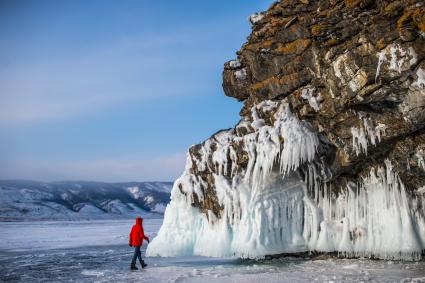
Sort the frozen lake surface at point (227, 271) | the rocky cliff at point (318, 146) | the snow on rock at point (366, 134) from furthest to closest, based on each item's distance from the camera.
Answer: the snow on rock at point (366, 134) < the rocky cliff at point (318, 146) < the frozen lake surface at point (227, 271)

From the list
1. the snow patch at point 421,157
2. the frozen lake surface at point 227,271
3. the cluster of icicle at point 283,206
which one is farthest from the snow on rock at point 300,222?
the snow patch at point 421,157

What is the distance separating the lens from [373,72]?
14.7m

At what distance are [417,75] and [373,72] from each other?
4.40 feet

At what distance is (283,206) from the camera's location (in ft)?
60.6

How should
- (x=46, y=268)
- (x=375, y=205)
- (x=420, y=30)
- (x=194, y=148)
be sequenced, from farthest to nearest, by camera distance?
(x=194, y=148) → (x=46, y=268) → (x=375, y=205) → (x=420, y=30)

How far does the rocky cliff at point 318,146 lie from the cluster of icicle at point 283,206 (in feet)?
0.14

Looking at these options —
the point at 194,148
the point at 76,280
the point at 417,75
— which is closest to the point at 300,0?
the point at 417,75

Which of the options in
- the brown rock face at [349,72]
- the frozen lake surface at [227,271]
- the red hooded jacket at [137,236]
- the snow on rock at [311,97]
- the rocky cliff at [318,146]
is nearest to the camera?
the frozen lake surface at [227,271]

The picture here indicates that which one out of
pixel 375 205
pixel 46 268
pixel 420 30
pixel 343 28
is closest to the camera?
pixel 420 30

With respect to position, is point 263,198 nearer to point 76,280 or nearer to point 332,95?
point 332,95

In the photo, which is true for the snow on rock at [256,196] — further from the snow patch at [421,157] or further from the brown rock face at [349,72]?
the snow patch at [421,157]

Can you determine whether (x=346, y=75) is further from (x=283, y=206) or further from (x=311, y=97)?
(x=283, y=206)

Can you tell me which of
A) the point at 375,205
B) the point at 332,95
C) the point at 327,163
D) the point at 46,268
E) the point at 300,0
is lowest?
the point at 46,268

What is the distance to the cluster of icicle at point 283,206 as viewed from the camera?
648 inches
